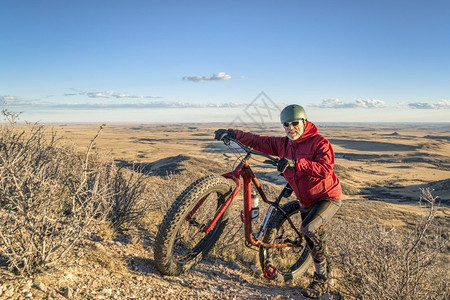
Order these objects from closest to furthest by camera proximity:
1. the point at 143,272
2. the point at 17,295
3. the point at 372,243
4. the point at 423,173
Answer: the point at 17,295
the point at 143,272
the point at 372,243
the point at 423,173

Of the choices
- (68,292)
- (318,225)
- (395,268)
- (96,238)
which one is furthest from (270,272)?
(68,292)

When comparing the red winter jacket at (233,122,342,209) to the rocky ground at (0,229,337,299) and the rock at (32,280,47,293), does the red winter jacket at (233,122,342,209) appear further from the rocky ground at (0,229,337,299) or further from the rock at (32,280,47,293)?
the rock at (32,280,47,293)

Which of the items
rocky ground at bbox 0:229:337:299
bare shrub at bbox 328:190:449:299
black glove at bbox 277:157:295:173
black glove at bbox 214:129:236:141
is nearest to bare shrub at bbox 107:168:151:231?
rocky ground at bbox 0:229:337:299

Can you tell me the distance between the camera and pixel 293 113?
3756mm

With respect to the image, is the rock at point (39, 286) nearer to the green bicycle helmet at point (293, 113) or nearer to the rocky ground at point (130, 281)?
the rocky ground at point (130, 281)

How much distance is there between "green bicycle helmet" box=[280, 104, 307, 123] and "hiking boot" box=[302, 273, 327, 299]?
82.7 inches

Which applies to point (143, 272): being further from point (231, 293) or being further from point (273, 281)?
point (273, 281)

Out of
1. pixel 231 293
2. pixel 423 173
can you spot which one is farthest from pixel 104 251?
pixel 423 173

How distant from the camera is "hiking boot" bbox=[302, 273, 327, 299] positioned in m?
3.83

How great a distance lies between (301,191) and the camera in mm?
3896

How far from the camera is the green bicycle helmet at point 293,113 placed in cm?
374

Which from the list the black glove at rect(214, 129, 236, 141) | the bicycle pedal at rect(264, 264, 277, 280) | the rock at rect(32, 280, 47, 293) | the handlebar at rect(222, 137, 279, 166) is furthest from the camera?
the black glove at rect(214, 129, 236, 141)

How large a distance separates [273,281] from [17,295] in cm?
301

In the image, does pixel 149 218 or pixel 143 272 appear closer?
pixel 143 272
